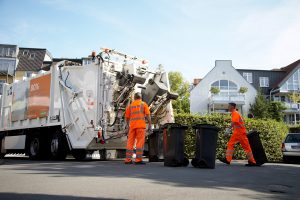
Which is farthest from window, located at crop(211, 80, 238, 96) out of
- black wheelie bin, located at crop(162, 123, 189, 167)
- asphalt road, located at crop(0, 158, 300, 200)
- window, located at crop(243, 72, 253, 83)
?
asphalt road, located at crop(0, 158, 300, 200)

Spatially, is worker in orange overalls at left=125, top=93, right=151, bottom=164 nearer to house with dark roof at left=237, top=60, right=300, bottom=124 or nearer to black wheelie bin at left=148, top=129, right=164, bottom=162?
black wheelie bin at left=148, top=129, right=164, bottom=162

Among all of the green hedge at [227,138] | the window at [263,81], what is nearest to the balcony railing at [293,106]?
the window at [263,81]

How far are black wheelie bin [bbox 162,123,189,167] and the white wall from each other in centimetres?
3395

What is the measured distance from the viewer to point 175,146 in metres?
7.55

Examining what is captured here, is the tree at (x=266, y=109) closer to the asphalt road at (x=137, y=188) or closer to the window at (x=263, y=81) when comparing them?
the window at (x=263, y=81)

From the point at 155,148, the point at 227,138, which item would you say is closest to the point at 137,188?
the point at 155,148

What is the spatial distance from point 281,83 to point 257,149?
125 ft

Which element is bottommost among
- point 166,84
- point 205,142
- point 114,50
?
point 205,142

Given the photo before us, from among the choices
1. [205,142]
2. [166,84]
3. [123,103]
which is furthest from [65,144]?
[205,142]

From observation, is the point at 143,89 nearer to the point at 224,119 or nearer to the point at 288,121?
the point at 224,119

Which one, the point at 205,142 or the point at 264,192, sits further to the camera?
the point at 205,142

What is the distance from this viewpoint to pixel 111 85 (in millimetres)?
8633

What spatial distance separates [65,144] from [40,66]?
37.8 meters

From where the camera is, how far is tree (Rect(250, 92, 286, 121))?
38.2 m
